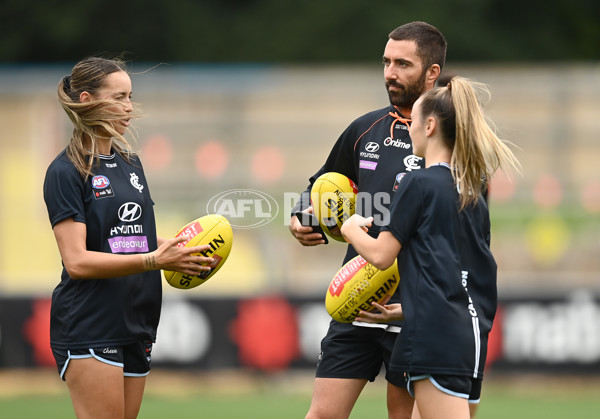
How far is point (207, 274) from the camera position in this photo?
15.1ft

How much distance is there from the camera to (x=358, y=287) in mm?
4402

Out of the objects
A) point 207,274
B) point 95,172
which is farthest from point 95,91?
point 207,274

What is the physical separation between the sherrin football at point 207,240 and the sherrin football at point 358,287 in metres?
0.59

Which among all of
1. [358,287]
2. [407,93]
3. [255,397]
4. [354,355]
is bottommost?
[255,397]

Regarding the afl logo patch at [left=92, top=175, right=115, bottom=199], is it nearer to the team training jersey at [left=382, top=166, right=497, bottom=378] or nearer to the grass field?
the team training jersey at [left=382, top=166, right=497, bottom=378]

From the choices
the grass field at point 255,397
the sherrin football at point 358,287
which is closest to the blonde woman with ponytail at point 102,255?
the sherrin football at point 358,287

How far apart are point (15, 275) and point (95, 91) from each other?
38.5 feet

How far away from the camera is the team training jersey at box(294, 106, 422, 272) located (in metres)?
4.69

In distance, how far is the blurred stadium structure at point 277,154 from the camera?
15617 millimetres

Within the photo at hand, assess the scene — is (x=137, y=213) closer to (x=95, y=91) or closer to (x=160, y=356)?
(x=95, y=91)

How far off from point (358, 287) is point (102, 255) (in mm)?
1199

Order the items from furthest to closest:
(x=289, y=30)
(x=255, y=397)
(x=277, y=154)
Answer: (x=289, y=30) < (x=277, y=154) < (x=255, y=397)

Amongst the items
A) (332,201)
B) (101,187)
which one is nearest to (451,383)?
(332,201)

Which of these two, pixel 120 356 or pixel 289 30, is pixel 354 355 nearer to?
pixel 120 356
